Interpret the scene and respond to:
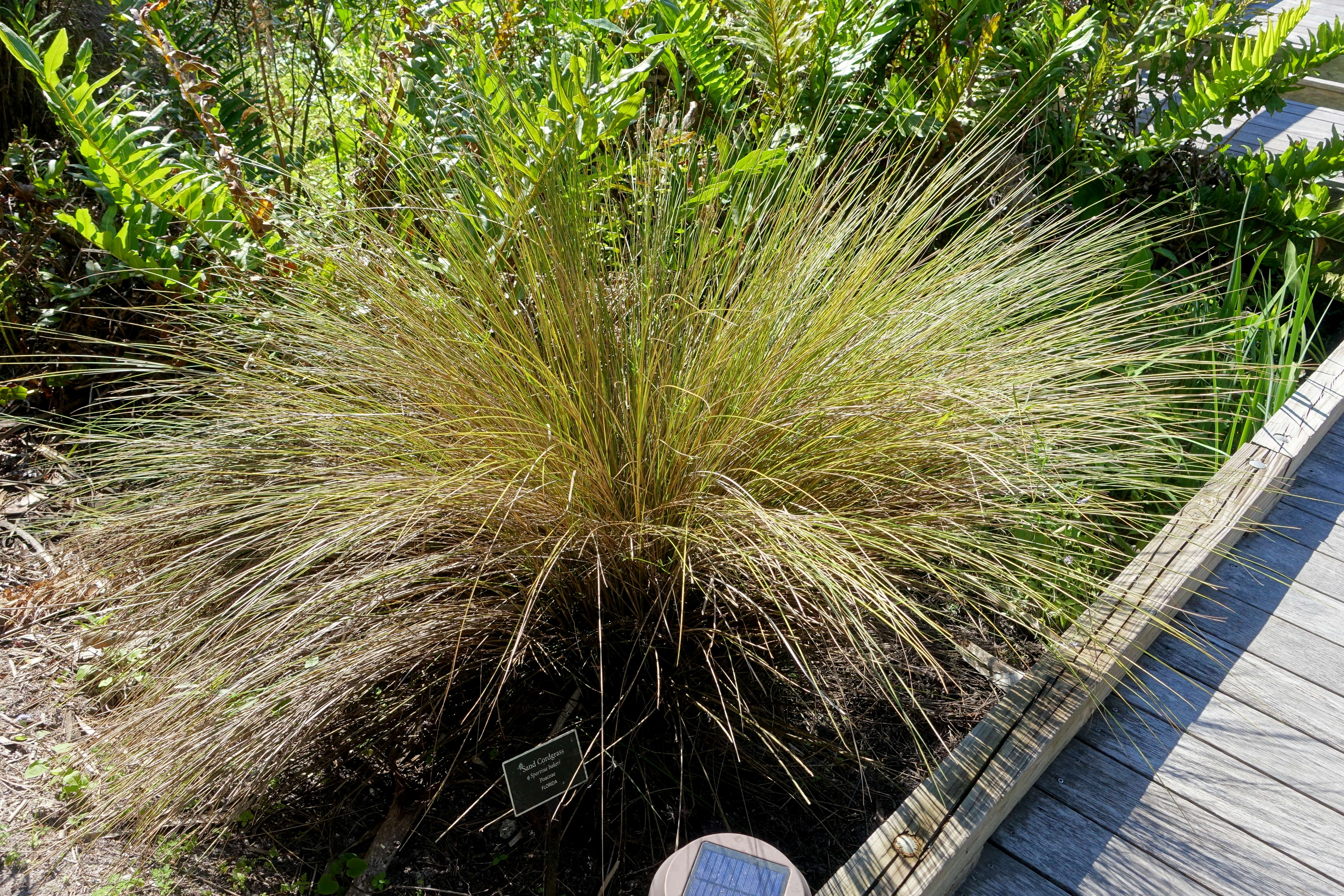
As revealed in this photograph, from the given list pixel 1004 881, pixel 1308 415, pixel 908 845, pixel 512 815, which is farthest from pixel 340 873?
pixel 1308 415

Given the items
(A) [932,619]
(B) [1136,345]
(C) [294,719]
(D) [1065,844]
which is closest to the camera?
(C) [294,719]

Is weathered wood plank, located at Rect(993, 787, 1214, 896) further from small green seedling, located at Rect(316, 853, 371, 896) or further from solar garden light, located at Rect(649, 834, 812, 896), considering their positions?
small green seedling, located at Rect(316, 853, 371, 896)

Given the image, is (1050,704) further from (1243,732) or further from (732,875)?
(732,875)

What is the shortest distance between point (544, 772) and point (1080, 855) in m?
1.05

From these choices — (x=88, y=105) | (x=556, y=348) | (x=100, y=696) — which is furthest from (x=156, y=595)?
(x=88, y=105)

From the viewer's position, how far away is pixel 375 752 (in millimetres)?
1807

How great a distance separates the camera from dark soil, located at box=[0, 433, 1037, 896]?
174 centimetres

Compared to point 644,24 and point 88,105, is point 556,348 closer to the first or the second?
point 88,105

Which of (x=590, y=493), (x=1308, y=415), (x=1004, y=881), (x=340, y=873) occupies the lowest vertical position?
(x=340, y=873)

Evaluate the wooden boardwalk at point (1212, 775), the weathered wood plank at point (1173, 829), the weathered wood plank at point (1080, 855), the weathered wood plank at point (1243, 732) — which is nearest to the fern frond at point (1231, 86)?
the wooden boardwalk at point (1212, 775)

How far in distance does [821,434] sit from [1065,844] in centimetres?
93

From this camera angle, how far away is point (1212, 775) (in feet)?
6.24

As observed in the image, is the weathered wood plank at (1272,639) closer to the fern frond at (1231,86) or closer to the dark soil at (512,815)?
the dark soil at (512,815)

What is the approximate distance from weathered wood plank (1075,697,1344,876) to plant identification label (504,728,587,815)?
44.4 inches
